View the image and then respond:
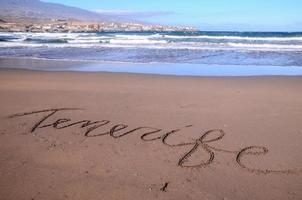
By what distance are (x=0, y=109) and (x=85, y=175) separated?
3.07 meters

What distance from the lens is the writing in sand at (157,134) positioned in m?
3.73

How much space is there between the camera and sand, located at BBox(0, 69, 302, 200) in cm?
320

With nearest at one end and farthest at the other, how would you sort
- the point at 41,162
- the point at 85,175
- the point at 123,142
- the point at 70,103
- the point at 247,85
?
the point at 85,175 → the point at 41,162 → the point at 123,142 → the point at 70,103 → the point at 247,85

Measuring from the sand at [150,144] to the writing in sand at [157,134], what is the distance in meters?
0.01

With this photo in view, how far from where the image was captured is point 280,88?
7793 mm

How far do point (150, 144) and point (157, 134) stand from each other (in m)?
0.38

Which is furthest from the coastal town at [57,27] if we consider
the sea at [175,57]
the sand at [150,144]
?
the sand at [150,144]

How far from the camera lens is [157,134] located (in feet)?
15.1

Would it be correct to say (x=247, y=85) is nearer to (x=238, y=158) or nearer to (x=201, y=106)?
(x=201, y=106)

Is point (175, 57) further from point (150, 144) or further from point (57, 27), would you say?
point (57, 27)

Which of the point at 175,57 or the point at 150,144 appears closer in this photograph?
the point at 150,144

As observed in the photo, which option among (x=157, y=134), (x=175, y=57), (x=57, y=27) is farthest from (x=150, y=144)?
(x=57, y=27)

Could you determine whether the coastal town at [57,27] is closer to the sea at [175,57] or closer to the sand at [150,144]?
the sea at [175,57]

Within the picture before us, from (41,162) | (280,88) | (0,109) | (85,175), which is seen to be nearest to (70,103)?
(0,109)
